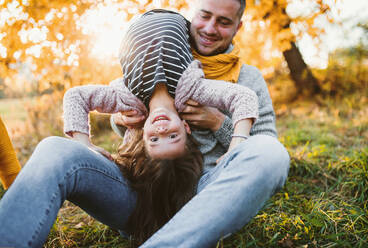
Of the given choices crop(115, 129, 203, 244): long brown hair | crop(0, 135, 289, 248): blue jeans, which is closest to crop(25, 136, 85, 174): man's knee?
crop(0, 135, 289, 248): blue jeans

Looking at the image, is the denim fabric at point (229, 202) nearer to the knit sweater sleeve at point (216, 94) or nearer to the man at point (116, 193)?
the man at point (116, 193)

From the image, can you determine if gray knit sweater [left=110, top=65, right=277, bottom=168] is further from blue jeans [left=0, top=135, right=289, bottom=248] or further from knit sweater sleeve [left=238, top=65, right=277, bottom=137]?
blue jeans [left=0, top=135, right=289, bottom=248]

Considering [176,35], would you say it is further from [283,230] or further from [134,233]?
[283,230]

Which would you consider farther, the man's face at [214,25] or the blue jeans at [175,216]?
the man's face at [214,25]

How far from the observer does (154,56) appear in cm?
189

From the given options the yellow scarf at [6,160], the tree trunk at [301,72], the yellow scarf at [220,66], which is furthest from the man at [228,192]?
the tree trunk at [301,72]

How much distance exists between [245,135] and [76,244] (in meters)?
1.32

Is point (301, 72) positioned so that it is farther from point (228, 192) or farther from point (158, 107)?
point (228, 192)

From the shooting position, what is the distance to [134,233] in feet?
5.95

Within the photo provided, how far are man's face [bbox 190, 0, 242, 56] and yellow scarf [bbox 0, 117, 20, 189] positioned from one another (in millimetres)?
1583

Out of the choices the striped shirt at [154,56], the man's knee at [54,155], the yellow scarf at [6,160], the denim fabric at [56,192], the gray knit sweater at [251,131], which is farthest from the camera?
the yellow scarf at [6,160]

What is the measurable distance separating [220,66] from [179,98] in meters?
0.47

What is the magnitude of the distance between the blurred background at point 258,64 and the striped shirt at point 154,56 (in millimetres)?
1097

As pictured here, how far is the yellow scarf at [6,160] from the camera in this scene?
2.14 meters
